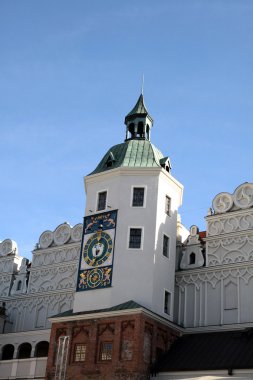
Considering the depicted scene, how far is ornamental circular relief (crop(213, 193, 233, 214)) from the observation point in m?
34.6

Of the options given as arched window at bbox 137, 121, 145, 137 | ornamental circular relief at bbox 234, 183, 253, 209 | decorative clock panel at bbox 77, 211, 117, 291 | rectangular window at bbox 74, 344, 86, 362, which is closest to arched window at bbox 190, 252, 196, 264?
ornamental circular relief at bbox 234, 183, 253, 209

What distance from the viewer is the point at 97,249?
110 ft

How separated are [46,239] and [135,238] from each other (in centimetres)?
1071

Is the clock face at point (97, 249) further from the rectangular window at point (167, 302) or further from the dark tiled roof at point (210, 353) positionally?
the dark tiled roof at point (210, 353)

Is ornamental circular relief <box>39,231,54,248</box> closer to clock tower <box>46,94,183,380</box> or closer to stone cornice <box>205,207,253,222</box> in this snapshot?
clock tower <box>46,94,183,380</box>

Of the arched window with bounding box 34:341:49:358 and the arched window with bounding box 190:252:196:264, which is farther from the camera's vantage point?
the arched window with bounding box 34:341:49:358

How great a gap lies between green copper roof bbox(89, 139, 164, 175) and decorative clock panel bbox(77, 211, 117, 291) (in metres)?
3.32

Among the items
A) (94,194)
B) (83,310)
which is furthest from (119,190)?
(83,310)

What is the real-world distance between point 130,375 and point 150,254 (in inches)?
258

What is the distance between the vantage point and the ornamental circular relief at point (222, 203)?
113 feet

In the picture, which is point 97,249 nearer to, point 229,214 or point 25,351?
point 229,214

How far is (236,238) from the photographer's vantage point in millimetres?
33438

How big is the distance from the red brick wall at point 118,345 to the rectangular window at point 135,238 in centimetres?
423

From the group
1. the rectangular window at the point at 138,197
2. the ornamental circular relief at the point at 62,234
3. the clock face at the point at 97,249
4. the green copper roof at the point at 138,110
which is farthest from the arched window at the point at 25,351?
the green copper roof at the point at 138,110
